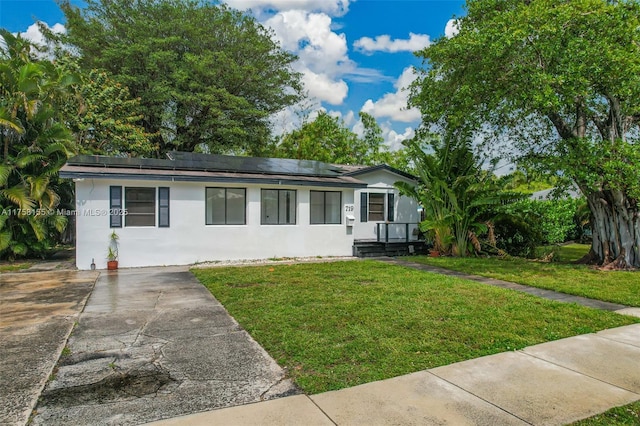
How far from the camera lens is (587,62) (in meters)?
8.10

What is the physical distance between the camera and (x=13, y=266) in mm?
10750

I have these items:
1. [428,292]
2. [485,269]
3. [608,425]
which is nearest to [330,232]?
[485,269]

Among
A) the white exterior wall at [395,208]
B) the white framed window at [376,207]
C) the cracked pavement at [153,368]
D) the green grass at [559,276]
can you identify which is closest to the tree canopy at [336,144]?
the white exterior wall at [395,208]

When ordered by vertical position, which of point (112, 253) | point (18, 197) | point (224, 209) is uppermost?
point (18, 197)

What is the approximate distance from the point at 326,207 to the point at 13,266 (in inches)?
368

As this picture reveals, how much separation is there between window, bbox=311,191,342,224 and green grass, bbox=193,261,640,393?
499 cm

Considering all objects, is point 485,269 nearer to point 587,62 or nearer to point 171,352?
point 587,62

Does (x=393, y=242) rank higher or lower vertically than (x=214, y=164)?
lower

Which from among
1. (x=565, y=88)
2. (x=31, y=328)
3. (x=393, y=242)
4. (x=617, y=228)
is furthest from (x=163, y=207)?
(x=617, y=228)

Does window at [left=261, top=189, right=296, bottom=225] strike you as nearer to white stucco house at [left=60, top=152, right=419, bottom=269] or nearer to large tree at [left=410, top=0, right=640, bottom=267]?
white stucco house at [left=60, top=152, right=419, bottom=269]

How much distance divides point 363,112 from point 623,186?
2205cm

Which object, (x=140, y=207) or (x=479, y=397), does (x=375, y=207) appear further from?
(x=479, y=397)

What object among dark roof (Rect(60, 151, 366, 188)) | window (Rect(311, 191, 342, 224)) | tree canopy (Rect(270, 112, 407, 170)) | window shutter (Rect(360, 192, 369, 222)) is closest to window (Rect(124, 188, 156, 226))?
dark roof (Rect(60, 151, 366, 188))

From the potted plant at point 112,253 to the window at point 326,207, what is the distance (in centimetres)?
613
